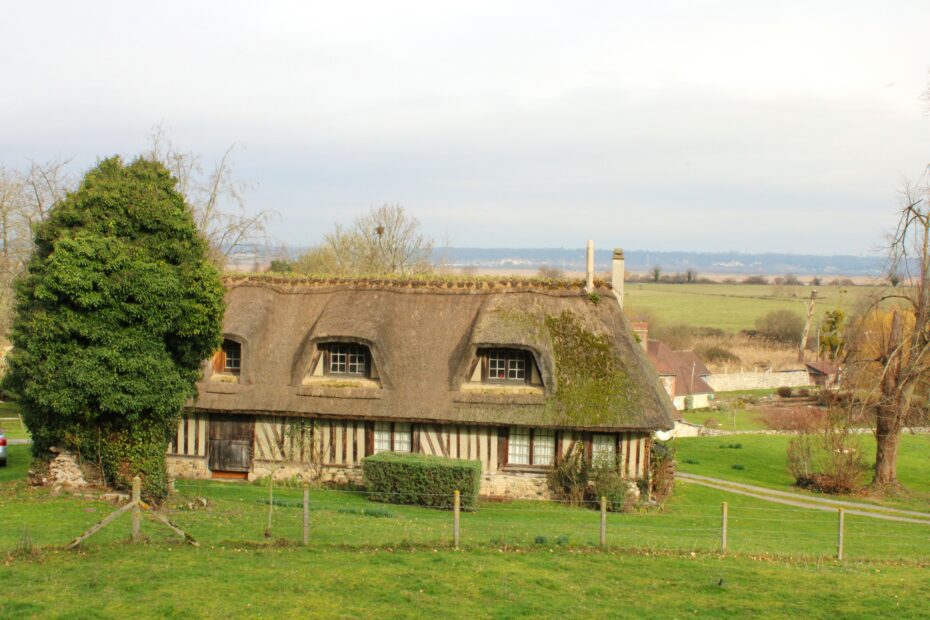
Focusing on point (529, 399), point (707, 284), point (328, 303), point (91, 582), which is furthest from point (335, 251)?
point (707, 284)

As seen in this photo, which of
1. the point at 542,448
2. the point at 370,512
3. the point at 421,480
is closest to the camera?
the point at 370,512

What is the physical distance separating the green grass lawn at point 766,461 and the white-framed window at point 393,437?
12.4m

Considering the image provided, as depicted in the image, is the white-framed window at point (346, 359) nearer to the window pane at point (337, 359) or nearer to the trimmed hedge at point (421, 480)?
the window pane at point (337, 359)

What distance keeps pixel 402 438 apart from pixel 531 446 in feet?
11.1

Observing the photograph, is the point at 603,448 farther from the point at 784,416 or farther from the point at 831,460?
the point at 784,416

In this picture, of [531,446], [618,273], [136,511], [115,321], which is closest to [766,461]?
[618,273]

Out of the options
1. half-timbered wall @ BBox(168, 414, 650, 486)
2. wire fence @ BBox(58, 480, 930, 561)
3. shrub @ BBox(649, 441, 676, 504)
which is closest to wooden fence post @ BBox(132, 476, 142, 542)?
wire fence @ BBox(58, 480, 930, 561)

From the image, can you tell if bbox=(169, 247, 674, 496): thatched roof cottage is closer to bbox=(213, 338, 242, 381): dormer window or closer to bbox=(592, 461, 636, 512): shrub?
bbox=(213, 338, 242, 381): dormer window

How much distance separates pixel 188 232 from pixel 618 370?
11.1 m

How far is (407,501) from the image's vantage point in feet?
70.1

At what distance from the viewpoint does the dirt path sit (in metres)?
24.3

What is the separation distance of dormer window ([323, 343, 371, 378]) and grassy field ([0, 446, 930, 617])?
18.3 ft

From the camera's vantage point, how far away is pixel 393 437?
76.2ft

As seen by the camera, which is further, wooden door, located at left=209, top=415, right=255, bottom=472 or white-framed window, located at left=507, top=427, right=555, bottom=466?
wooden door, located at left=209, top=415, right=255, bottom=472
